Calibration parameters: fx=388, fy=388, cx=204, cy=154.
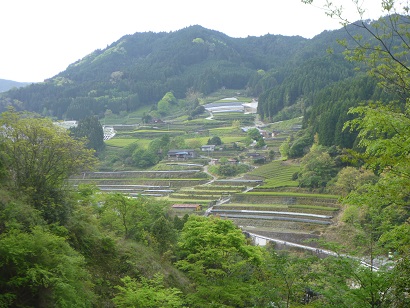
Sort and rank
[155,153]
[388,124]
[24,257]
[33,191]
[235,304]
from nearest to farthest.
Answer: [388,124]
[24,257]
[33,191]
[235,304]
[155,153]

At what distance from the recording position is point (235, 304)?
11156 mm

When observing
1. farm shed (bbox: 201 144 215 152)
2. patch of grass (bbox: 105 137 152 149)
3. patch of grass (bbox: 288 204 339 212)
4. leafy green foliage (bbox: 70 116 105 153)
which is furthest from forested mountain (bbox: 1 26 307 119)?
patch of grass (bbox: 288 204 339 212)

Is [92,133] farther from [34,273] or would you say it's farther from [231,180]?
[34,273]

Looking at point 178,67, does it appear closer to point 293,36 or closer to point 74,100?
point 74,100

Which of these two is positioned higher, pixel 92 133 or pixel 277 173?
pixel 92 133

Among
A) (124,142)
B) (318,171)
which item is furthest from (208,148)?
(318,171)

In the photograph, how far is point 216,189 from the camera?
126ft

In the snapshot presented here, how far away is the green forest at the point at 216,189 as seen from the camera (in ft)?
19.7

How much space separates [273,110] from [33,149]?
195ft

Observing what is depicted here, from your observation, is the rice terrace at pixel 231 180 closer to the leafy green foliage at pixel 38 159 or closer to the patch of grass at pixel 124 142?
the patch of grass at pixel 124 142

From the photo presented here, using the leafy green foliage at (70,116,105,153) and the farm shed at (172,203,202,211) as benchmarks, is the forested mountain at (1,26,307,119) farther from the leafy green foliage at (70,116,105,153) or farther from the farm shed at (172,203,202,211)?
the farm shed at (172,203,202,211)

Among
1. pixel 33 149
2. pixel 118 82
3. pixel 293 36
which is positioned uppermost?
pixel 293 36

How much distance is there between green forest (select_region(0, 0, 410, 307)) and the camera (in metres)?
6.02

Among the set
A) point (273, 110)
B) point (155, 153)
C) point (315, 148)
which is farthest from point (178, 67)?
point (315, 148)
